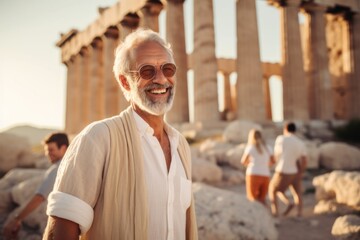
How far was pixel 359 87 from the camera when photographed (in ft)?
79.6

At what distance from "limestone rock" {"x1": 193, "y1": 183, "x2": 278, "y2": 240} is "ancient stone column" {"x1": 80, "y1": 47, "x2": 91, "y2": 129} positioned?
27.3 metres

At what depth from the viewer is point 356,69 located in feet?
80.7

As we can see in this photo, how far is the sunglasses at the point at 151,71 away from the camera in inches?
85.7

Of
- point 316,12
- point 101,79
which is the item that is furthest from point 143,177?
point 101,79

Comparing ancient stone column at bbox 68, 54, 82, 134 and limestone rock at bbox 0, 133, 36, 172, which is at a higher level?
ancient stone column at bbox 68, 54, 82, 134

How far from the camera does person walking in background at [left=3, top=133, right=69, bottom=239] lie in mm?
3918

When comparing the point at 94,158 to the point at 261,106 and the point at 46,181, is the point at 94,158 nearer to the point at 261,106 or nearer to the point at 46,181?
the point at 46,181

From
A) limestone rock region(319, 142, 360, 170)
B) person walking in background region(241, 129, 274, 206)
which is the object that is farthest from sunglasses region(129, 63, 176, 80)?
limestone rock region(319, 142, 360, 170)

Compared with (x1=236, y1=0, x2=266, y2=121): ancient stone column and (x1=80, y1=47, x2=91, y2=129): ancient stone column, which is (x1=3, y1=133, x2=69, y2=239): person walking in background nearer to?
(x1=236, y1=0, x2=266, y2=121): ancient stone column

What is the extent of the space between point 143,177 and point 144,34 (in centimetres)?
92

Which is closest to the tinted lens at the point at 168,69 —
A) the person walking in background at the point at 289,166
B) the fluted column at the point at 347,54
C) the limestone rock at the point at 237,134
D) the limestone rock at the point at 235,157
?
the person walking in background at the point at 289,166

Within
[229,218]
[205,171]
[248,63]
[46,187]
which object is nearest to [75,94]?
[248,63]

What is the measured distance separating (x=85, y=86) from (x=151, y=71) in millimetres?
31538

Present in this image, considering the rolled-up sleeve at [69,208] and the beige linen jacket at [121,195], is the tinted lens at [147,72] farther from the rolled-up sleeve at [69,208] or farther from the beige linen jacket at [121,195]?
the rolled-up sleeve at [69,208]
